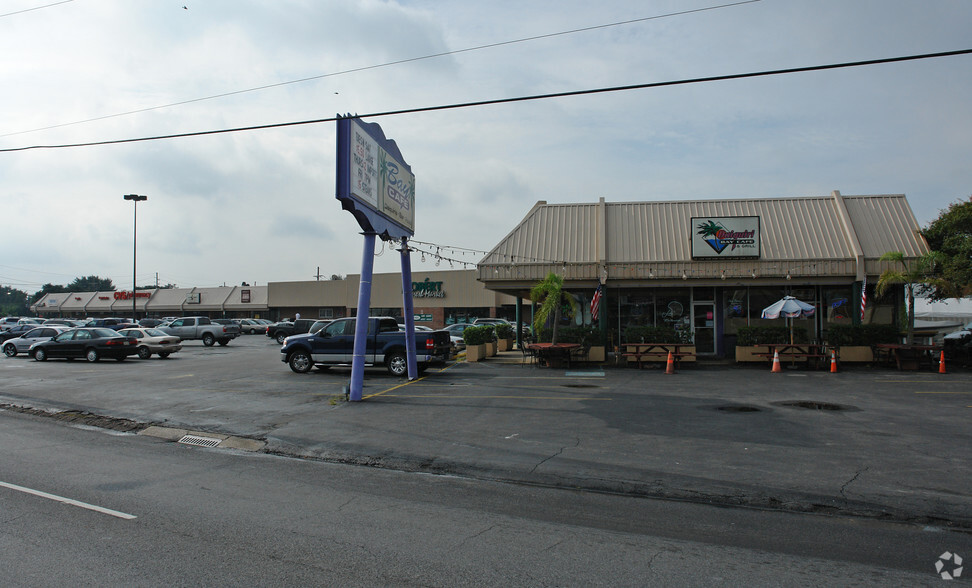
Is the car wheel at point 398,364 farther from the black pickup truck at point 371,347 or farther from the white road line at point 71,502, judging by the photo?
the white road line at point 71,502

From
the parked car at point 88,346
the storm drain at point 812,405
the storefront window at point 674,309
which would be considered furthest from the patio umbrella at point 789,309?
the parked car at point 88,346

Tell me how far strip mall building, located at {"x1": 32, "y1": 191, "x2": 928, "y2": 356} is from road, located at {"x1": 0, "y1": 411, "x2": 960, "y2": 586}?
17.2 metres

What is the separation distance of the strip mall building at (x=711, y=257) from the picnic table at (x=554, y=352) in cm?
278

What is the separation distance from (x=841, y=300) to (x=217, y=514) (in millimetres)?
24764

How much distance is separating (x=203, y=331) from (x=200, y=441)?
31251 millimetres

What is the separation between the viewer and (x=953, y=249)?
67.4 feet

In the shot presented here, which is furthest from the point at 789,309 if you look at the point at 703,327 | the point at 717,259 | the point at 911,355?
the point at 703,327

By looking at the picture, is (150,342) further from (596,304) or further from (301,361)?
(596,304)

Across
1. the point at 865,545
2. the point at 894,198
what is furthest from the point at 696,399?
the point at 894,198

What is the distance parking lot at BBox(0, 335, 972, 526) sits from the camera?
732 cm

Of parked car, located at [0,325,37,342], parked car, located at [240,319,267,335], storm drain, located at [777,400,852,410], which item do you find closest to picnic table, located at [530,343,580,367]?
storm drain, located at [777,400,852,410]

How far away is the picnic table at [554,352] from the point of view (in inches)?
821

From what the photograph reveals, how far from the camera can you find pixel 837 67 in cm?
1023

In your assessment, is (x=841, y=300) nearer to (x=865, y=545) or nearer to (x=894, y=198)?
(x=894, y=198)
